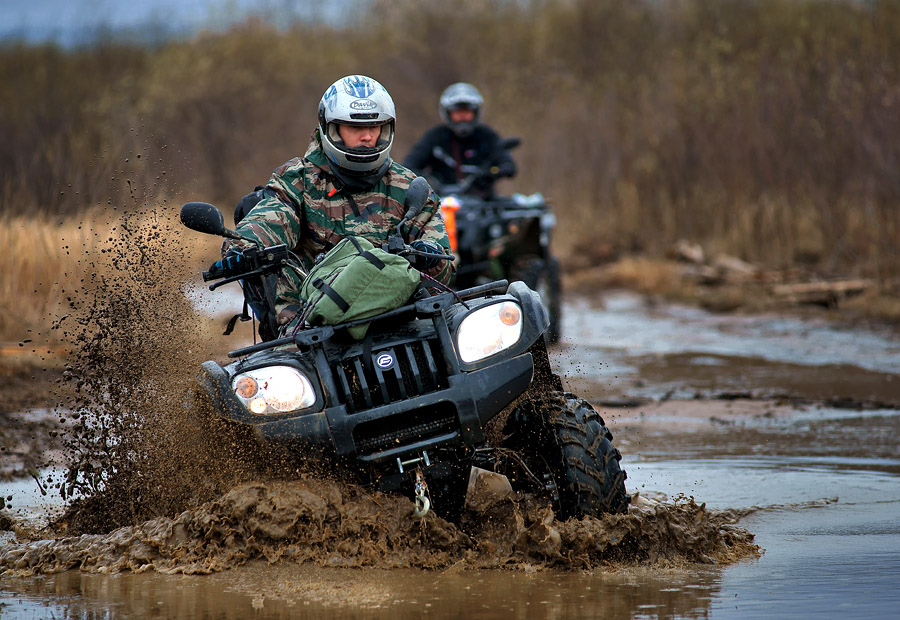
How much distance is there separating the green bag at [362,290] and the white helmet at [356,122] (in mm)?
1131

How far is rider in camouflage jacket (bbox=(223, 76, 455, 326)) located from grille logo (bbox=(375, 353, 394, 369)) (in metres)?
1.17

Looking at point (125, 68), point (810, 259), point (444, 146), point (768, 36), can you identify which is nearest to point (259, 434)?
point (444, 146)

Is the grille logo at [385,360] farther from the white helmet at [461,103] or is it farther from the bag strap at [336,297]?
the white helmet at [461,103]

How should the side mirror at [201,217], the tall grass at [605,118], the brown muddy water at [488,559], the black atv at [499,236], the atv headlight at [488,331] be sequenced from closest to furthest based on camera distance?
1. the brown muddy water at [488,559]
2. the atv headlight at [488,331]
3. the side mirror at [201,217]
4. the black atv at [499,236]
5. the tall grass at [605,118]

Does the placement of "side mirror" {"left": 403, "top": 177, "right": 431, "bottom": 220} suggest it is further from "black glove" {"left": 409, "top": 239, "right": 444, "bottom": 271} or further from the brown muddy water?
the brown muddy water

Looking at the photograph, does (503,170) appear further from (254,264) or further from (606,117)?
(606,117)

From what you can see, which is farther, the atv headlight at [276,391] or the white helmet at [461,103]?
the white helmet at [461,103]

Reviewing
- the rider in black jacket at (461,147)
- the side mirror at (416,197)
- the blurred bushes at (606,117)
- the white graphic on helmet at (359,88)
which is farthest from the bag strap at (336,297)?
the rider in black jacket at (461,147)

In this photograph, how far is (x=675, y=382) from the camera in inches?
432

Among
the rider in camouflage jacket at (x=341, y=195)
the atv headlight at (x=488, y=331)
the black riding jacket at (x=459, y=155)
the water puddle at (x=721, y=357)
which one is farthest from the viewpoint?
the black riding jacket at (x=459, y=155)

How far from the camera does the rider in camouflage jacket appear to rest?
6.05 m


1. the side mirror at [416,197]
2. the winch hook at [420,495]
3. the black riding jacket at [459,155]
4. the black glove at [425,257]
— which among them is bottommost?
the winch hook at [420,495]

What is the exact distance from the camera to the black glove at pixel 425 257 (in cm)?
550

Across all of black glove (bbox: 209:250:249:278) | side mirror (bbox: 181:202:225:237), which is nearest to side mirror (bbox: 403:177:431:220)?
black glove (bbox: 209:250:249:278)
